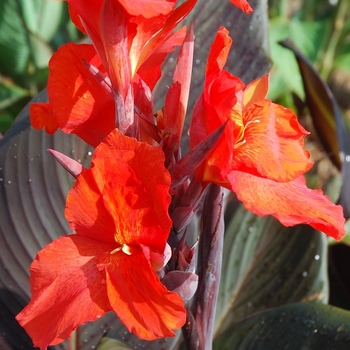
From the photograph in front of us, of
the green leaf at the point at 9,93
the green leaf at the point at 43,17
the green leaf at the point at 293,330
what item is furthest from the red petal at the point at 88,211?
the green leaf at the point at 43,17

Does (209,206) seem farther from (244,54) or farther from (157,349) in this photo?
(244,54)

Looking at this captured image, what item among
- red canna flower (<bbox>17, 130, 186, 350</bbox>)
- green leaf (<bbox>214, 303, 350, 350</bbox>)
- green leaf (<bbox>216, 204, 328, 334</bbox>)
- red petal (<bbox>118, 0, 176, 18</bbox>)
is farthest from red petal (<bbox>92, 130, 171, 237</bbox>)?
green leaf (<bbox>216, 204, 328, 334</bbox>)

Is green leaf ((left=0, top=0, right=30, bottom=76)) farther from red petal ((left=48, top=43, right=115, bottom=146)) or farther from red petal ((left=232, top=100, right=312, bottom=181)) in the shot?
red petal ((left=232, top=100, right=312, bottom=181))

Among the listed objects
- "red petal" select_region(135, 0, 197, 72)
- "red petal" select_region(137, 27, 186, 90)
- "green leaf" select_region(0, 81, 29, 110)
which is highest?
"green leaf" select_region(0, 81, 29, 110)

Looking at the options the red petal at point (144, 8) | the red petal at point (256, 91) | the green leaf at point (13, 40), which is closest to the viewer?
the red petal at point (144, 8)

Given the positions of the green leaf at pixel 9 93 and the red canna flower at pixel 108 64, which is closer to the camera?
the red canna flower at pixel 108 64

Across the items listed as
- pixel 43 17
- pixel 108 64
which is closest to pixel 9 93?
pixel 43 17

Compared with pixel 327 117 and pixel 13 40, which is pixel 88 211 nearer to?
pixel 327 117

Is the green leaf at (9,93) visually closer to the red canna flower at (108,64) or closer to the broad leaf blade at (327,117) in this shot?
the broad leaf blade at (327,117)
